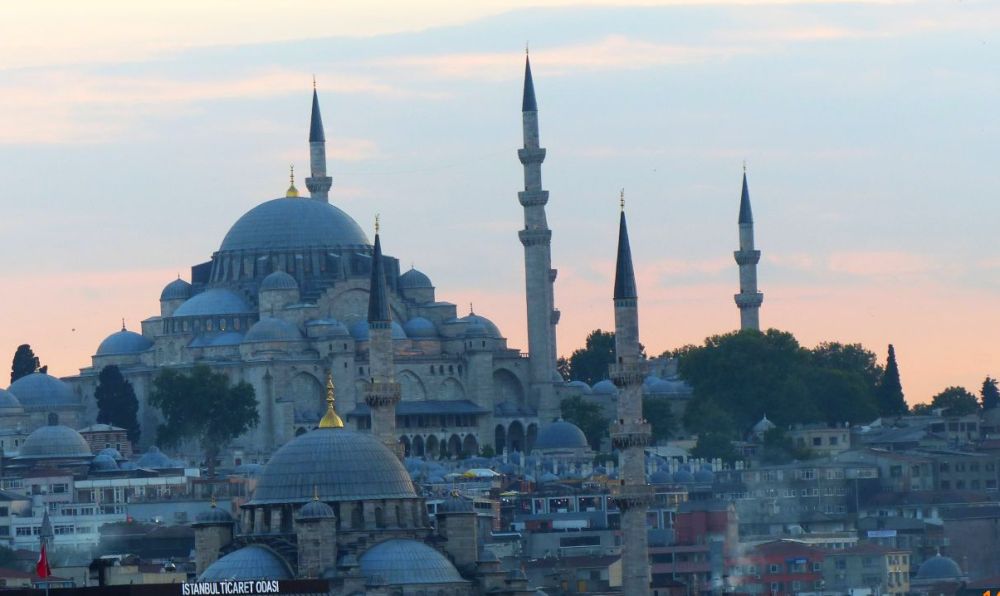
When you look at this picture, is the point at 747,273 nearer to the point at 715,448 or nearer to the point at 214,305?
the point at 715,448

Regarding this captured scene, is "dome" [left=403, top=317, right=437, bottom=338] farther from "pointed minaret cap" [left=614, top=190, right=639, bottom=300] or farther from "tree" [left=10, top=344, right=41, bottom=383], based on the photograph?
"pointed minaret cap" [left=614, top=190, right=639, bottom=300]

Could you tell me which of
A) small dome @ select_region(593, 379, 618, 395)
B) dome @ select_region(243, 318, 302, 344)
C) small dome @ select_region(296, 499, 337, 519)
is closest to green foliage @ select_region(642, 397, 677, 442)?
small dome @ select_region(593, 379, 618, 395)

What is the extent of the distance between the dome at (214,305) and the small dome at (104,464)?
1564cm

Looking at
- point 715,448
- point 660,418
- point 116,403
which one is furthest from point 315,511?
point 660,418

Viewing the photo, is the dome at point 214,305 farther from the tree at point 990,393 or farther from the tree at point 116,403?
the tree at point 990,393

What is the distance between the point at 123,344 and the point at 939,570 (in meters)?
44.1

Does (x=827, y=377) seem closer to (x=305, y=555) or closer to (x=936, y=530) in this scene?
(x=936, y=530)

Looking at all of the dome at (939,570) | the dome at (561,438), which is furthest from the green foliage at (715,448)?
the dome at (939,570)

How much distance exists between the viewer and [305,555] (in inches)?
3000

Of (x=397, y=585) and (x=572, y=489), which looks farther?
(x=572, y=489)

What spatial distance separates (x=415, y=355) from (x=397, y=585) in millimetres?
53260

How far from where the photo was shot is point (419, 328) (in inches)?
5162

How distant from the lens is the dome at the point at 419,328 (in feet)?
429

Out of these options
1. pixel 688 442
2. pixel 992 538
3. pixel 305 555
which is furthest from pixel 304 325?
pixel 305 555
